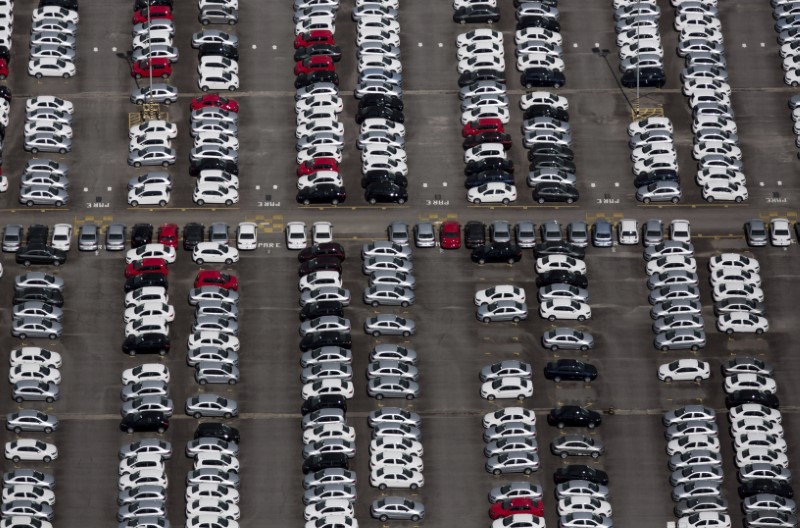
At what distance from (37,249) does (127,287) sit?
900cm

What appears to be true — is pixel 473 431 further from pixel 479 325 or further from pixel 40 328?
pixel 40 328

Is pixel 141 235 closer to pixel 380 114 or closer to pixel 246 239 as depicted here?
pixel 246 239

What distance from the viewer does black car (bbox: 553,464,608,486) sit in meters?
173

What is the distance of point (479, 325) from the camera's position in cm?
18325

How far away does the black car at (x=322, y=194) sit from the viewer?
19038 centimetres

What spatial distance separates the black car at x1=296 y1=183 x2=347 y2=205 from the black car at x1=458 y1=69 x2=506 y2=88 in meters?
17.4

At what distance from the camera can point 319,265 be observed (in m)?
185

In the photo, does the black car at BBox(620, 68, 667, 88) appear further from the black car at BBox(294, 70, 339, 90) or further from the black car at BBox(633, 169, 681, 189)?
the black car at BBox(294, 70, 339, 90)

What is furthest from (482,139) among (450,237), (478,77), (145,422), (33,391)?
(33,391)

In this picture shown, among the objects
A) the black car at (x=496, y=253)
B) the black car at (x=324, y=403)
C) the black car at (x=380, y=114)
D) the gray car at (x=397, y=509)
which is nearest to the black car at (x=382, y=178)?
the black car at (x=380, y=114)

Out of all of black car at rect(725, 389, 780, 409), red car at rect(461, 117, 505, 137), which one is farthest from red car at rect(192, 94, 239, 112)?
black car at rect(725, 389, 780, 409)

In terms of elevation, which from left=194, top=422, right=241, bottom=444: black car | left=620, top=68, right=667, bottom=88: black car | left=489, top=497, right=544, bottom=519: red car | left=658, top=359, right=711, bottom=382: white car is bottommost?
left=489, top=497, right=544, bottom=519: red car

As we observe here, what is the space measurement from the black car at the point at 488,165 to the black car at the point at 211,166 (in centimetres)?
2154

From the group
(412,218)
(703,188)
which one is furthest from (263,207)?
(703,188)
